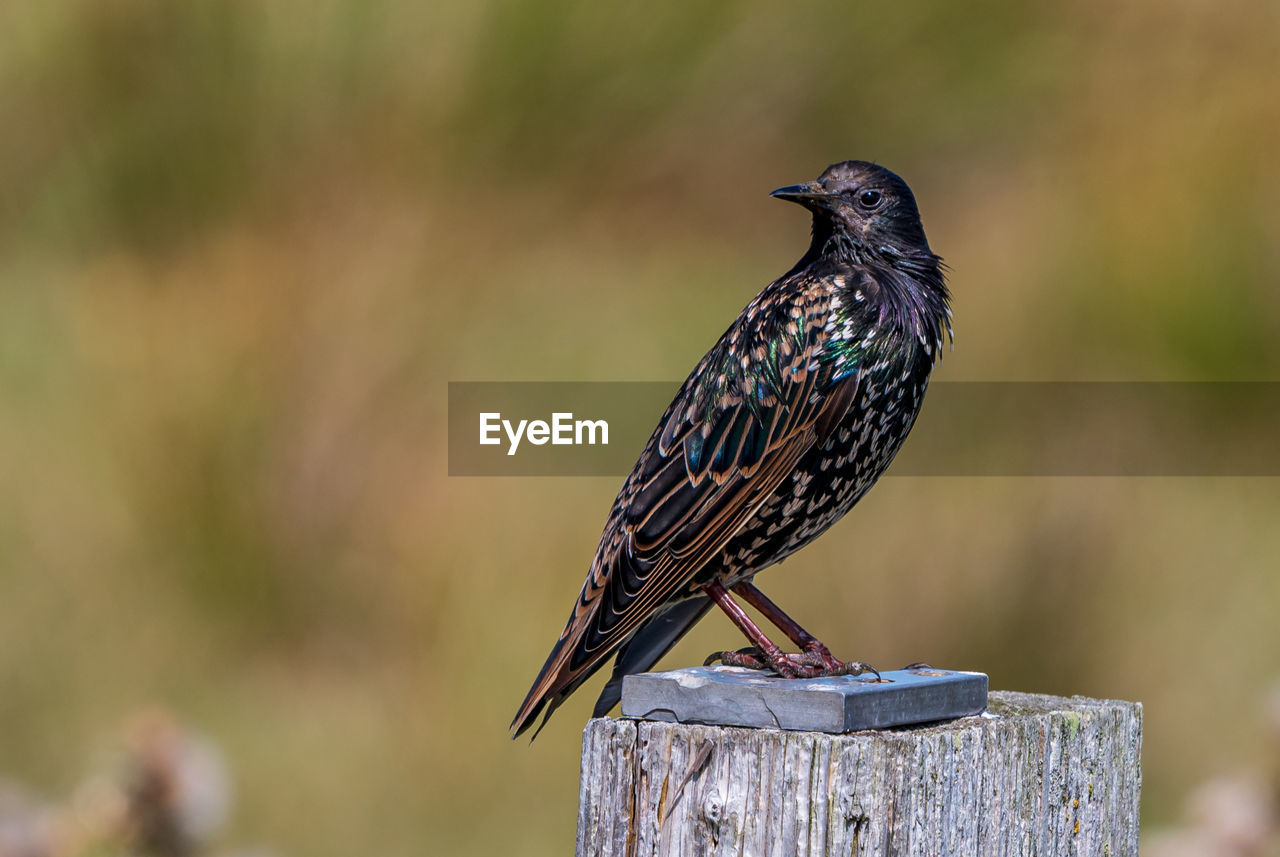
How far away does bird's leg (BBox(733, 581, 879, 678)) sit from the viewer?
8.92 ft

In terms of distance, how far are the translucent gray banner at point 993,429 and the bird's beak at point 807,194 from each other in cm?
274

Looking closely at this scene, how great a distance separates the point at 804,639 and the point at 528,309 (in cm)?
369

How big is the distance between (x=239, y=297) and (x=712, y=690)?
15.8 feet

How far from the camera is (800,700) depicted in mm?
2311

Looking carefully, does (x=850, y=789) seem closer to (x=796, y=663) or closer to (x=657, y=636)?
(x=796, y=663)

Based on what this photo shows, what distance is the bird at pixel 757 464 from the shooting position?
282 cm

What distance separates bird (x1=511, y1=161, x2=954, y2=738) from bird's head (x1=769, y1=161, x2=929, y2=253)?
0.05 m

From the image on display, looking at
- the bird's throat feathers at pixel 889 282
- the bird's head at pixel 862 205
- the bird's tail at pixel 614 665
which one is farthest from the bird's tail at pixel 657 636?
the bird's head at pixel 862 205

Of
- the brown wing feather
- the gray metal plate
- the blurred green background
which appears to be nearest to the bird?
the brown wing feather

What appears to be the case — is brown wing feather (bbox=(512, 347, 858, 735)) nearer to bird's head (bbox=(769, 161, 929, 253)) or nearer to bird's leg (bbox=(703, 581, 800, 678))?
bird's leg (bbox=(703, 581, 800, 678))

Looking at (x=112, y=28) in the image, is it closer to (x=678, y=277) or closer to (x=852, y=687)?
(x=678, y=277)

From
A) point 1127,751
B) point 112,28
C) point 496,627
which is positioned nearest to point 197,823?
point 1127,751

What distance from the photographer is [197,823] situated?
11.3ft

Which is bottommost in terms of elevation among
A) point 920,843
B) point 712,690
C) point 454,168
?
point 920,843
